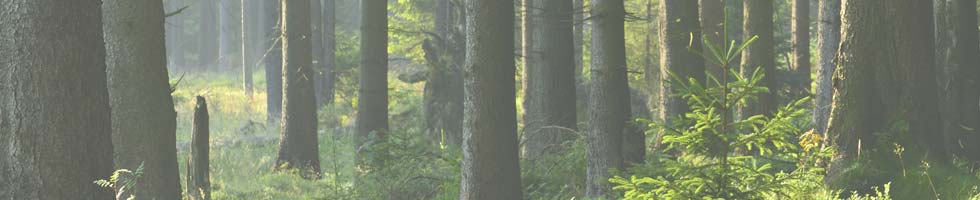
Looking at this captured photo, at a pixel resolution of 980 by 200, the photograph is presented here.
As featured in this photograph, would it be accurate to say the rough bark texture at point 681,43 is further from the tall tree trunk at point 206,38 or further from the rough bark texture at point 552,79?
the tall tree trunk at point 206,38

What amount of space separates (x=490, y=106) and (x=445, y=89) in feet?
36.0

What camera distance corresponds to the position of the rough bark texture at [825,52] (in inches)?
567

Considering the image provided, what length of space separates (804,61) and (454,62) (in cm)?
713

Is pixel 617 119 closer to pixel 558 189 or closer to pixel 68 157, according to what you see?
pixel 558 189

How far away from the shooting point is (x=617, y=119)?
11.8 meters

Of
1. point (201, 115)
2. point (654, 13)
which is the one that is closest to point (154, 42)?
point (201, 115)

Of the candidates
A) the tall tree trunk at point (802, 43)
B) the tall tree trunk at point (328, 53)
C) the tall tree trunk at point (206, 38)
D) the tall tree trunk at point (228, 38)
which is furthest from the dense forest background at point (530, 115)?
the tall tree trunk at point (206, 38)

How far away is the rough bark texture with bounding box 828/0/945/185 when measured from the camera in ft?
32.3

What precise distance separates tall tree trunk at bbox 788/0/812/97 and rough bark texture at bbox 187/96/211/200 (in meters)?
13.5

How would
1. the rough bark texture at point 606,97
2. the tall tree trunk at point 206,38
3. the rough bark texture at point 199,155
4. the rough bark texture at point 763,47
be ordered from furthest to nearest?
the tall tree trunk at point 206,38 → the rough bark texture at point 763,47 → the rough bark texture at point 199,155 → the rough bark texture at point 606,97

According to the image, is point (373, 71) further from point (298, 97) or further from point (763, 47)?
point (763, 47)

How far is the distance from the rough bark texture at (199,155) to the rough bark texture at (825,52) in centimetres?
682

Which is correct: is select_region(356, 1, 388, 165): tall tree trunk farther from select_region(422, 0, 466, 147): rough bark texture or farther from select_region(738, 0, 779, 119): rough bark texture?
select_region(738, 0, 779, 119): rough bark texture

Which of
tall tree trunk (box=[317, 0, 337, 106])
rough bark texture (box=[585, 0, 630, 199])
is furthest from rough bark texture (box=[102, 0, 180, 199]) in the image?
tall tree trunk (box=[317, 0, 337, 106])
